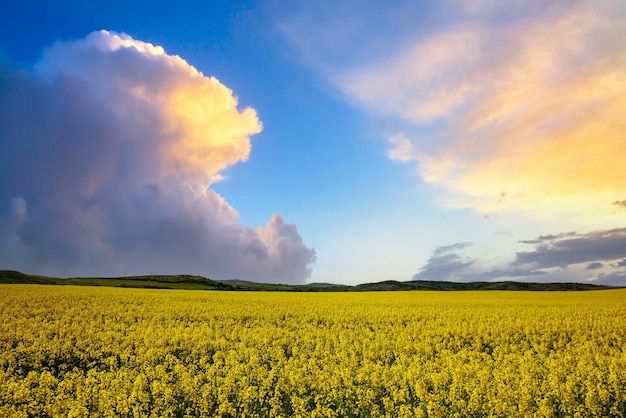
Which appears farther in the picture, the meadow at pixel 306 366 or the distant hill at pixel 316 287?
the distant hill at pixel 316 287

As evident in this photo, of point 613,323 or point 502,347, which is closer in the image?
point 502,347

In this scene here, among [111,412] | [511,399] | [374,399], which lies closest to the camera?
[111,412]

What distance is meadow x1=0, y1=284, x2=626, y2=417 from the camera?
9.18 m

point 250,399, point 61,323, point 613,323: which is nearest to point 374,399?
point 250,399

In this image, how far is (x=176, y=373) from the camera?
40.2ft

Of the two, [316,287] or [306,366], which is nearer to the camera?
[306,366]

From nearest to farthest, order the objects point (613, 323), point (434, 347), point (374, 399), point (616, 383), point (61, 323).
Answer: point (374, 399)
point (616, 383)
point (434, 347)
point (61, 323)
point (613, 323)

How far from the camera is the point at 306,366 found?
38.7 ft

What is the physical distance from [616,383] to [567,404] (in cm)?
227

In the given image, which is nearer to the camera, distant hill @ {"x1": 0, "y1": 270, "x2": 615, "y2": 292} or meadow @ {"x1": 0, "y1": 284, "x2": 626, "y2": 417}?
meadow @ {"x1": 0, "y1": 284, "x2": 626, "y2": 417}

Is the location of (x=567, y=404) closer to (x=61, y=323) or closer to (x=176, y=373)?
(x=176, y=373)

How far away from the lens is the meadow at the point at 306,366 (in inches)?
361

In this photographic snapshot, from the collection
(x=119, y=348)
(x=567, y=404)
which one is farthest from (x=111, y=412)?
(x=567, y=404)

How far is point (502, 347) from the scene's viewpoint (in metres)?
17.2
